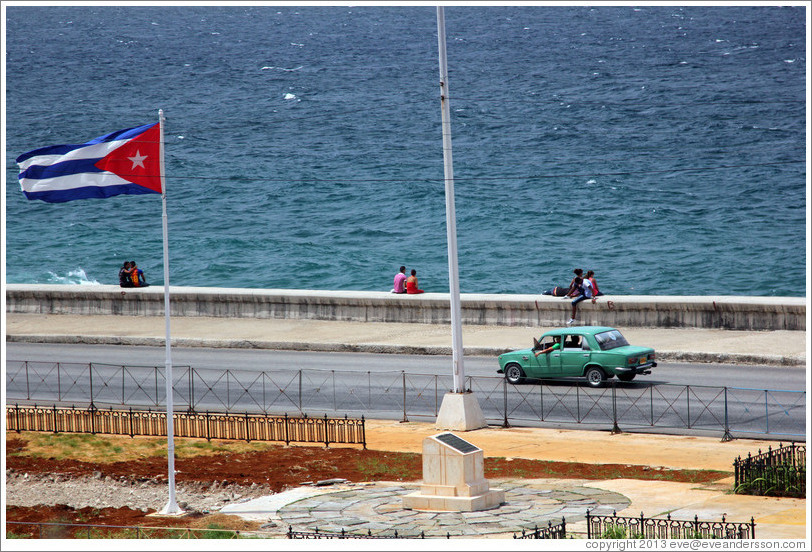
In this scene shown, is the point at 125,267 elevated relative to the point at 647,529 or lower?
elevated

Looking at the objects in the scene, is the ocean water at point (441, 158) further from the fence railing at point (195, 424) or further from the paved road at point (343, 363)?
the fence railing at point (195, 424)

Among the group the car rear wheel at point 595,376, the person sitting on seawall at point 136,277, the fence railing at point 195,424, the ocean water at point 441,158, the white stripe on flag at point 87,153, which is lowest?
the fence railing at point 195,424

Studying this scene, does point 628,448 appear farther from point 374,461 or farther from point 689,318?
point 689,318

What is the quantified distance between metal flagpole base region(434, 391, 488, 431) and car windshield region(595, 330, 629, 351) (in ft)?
13.9

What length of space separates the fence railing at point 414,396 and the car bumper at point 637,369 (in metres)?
0.35

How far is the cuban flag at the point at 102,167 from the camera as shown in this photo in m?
18.4

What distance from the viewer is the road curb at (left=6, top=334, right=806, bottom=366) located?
28859 millimetres

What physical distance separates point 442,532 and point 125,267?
87.1 feet

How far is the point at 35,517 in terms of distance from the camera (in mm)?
18250

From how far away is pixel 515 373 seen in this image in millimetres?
28031

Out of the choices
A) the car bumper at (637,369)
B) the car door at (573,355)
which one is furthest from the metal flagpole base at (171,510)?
the car bumper at (637,369)

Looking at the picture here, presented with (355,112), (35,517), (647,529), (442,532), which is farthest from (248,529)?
(355,112)

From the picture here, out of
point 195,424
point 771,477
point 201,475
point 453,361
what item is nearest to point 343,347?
point 195,424

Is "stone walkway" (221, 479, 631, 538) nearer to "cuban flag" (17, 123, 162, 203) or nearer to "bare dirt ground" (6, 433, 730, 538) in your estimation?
"bare dirt ground" (6, 433, 730, 538)
